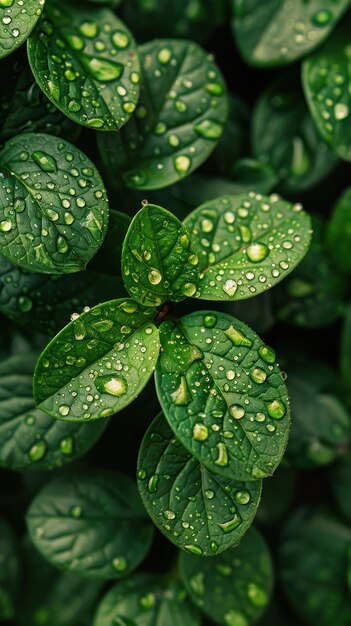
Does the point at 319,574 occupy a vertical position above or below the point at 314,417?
below

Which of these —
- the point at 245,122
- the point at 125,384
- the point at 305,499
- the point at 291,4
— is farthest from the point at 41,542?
the point at 291,4

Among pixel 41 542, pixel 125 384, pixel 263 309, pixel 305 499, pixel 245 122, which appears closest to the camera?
pixel 125 384

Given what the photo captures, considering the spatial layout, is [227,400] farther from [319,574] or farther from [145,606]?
[319,574]

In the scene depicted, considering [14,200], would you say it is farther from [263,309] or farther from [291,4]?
[291,4]

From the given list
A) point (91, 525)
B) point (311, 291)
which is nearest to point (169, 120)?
point (311, 291)

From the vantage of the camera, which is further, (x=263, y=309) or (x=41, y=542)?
(x=263, y=309)

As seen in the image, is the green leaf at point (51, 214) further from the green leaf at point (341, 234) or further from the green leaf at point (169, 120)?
the green leaf at point (341, 234)

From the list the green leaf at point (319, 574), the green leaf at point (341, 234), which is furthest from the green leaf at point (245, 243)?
the green leaf at point (319, 574)

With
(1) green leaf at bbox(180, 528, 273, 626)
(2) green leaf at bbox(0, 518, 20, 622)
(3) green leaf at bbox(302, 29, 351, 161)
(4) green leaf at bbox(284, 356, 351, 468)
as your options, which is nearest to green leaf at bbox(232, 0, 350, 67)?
(3) green leaf at bbox(302, 29, 351, 161)
